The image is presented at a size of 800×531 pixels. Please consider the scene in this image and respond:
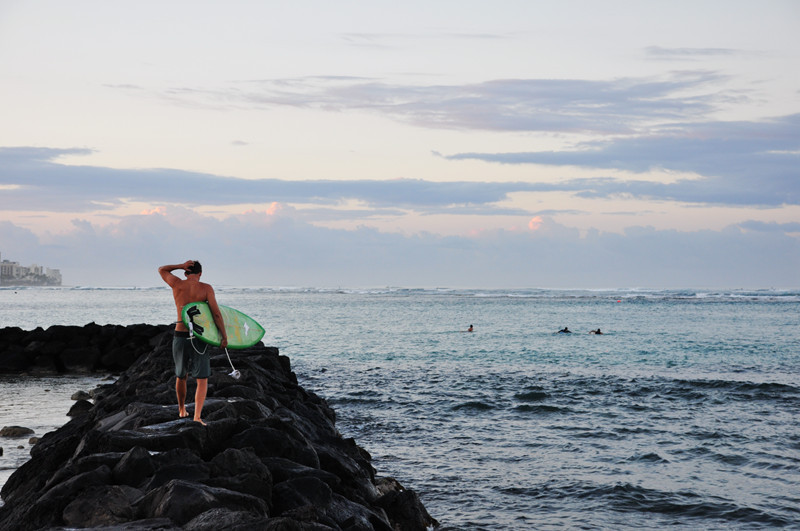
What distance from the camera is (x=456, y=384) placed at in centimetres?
2420

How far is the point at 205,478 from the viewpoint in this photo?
23.3 feet

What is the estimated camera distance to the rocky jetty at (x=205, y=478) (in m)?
6.26

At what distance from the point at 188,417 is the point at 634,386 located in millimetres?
17893

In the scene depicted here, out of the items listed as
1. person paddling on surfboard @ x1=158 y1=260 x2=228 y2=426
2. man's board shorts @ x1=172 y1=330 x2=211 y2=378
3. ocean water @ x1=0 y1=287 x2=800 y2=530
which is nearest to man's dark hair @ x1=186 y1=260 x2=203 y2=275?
person paddling on surfboard @ x1=158 y1=260 x2=228 y2=426

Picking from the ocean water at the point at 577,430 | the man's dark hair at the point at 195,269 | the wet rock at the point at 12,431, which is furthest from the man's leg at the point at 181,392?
the wet rock at the point at 12,431

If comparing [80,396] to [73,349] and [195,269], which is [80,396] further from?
[195,269]

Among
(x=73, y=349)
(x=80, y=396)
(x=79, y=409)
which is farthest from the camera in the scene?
(x=73, y=349)

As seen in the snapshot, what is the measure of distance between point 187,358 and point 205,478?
2.46 m

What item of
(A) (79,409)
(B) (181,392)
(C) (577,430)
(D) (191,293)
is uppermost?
(D) (191,293)

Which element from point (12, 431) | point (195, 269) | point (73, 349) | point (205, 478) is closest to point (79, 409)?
point (12, 431)

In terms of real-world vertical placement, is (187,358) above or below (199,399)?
above

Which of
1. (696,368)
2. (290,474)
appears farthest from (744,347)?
(290,474)

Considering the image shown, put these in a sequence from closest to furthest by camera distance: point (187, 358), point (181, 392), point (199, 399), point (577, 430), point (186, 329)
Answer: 1. point (199, 399)
2. point (186, 329)
3. point (187, 358)
4. point (181, 392)
5. point (577, 430)

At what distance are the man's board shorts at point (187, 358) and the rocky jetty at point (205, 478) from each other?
2.07 feet
